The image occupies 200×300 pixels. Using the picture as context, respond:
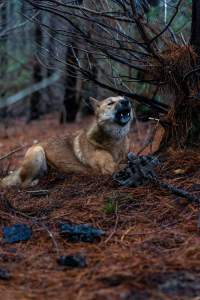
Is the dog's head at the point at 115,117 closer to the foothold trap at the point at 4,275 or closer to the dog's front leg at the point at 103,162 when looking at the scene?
the dog's front leg at the point at 103,162

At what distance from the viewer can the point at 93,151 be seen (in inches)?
328

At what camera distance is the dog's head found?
8.20 meters

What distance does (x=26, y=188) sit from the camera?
7504 millimetres

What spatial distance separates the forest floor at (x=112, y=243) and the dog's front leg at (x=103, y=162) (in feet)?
2.30

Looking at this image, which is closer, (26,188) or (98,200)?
(98,200)

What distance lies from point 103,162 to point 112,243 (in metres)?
3.40

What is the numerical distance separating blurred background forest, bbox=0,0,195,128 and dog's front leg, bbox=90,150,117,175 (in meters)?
0.95

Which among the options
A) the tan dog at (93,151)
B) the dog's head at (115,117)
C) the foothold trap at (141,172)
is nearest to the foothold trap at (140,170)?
the foothold trap at (141,172)

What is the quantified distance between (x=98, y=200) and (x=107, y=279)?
2.15m

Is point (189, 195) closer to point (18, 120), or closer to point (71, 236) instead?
point (71, 236)

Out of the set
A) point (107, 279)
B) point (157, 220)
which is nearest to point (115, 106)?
point (157, 220)

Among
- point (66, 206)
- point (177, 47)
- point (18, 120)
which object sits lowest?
point (18, 120)

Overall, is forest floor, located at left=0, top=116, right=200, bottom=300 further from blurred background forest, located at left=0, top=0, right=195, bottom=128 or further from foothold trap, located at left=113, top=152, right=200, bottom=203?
blurred background forest, located at left=0, top=0, right=195, bottom=128

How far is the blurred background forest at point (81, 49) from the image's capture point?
6602mm
